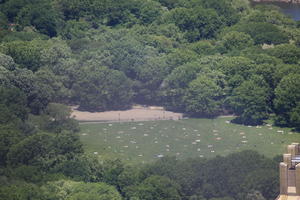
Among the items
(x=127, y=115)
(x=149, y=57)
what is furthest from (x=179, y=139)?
(x=149, y=57)

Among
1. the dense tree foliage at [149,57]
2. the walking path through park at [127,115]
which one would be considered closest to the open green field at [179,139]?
the walking path through park at [127,115]

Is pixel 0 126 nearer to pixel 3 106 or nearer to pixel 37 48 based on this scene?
pixel 3 106

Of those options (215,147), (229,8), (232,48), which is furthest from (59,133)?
(229,8)

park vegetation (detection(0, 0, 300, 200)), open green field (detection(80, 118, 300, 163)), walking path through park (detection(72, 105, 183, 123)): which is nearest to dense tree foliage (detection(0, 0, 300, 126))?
park vegetation (detection(0, 0, 300, 200))

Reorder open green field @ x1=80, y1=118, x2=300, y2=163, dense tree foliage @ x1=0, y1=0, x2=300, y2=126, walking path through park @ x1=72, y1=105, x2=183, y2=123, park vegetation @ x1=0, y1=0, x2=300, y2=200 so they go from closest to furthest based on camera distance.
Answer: park vegetation @ x1=0, y1=0, x2=300, y2=200, open green field @ x1=80, y1=118, x2=300, y2=163, walking path through park @ x1=72, y1=105, x2=183, y2=123, dense tree foliage @ x1=0, y1=0, x2=300, y2=126

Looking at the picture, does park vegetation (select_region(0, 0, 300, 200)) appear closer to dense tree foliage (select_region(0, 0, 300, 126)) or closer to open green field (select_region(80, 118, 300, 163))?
dense tree foliage (select_region(0, 0, 300, 126))

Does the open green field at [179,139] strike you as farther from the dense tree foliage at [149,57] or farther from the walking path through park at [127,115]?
the dense tree foliage at [149,57]

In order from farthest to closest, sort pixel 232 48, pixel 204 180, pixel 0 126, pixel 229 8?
pixel 229 8, pixel 232 48, pixel 0 126, pixel 204 180
